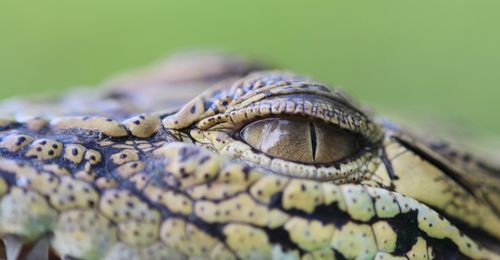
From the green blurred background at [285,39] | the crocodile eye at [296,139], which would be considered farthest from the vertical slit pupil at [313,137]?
the green blurred background at [285,39]

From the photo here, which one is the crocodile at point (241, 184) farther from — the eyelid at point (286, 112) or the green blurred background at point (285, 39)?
the green blurred background at point (285, 39)

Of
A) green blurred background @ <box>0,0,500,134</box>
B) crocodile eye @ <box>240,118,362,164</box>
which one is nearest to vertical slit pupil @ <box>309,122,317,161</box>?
crocodile eye @ <box>240,118,362,164</box>

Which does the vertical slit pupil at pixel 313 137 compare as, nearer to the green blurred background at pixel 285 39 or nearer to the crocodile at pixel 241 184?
the crocodile at pixel 241 184

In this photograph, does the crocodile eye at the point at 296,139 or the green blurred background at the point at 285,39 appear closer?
the crocodile eye at the point at 296,139

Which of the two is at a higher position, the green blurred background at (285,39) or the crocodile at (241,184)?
the green blurred background at (285,39)

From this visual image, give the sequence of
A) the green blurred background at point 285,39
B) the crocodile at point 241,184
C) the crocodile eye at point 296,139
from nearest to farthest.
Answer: the crocodile at point 241,184 < the crocodile eye at point 296,139 < the green blurred background at point 285,39

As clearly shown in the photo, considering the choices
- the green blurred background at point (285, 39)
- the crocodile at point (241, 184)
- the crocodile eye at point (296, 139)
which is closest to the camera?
Answer: the crocodile at point (241, 184)
